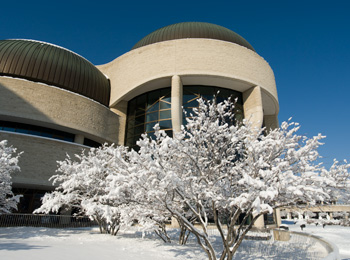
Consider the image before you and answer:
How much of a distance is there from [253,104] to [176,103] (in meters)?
8.00

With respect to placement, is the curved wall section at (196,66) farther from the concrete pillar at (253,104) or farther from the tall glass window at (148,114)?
the tall glass window at (148,114)

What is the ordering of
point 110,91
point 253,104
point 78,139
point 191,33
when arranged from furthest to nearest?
A: point 110,91, point 191,33, point 253,104, point 78,139

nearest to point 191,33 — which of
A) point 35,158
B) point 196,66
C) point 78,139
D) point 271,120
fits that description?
point 196,66

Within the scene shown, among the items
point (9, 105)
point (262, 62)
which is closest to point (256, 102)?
point (262, 62)

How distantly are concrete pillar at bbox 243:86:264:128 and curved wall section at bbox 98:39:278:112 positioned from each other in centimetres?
63

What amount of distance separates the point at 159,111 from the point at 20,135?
11978 mm

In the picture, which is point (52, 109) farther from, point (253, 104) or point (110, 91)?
point (253, 104)

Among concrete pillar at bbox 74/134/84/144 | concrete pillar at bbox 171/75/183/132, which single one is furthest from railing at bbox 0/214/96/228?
concrete pillar at bbox 171/75/183/132

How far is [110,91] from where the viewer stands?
29.2 m

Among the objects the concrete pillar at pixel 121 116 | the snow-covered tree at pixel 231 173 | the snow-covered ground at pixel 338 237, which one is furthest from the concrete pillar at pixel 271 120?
the snow-covered tree at pixel 231 173

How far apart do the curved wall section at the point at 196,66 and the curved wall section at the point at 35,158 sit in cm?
895

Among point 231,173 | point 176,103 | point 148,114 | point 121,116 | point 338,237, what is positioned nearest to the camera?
point 231,173

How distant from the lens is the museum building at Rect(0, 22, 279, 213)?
21.2 metres

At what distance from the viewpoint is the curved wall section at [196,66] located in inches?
957
